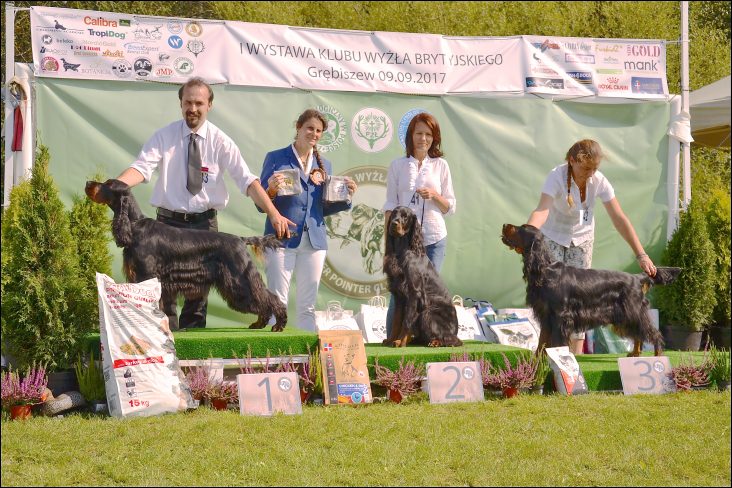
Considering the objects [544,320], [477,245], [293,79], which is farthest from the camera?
[477,245]

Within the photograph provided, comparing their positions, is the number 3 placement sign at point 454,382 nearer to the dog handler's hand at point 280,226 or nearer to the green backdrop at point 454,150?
the dog handler's hand at point 280,226

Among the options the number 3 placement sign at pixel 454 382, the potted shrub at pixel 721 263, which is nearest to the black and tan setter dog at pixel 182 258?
the number 3 placement sign at pixel 454 382

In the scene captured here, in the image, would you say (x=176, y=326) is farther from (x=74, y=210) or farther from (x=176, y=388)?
(x=74, y=210)

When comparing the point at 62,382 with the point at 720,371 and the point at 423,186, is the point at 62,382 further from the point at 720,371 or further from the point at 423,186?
the point at 720,371

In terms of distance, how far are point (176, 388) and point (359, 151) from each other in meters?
3.27

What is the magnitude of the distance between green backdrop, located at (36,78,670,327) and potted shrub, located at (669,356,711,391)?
2.40 m

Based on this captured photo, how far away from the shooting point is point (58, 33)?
596cm

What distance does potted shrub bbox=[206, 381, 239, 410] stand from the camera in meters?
4.12

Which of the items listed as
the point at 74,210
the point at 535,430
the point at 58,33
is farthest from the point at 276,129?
the point at 535,430

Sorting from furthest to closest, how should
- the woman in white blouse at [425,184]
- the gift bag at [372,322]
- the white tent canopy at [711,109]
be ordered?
1. the white tent canopy at [711,109]
2. the gift bag at [372,322]
3. the woman in white blouse at [425,184]

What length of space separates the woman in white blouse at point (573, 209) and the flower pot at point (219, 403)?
2.19 m

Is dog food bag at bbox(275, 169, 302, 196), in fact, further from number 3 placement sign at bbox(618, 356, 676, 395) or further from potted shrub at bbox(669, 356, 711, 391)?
potted shrub at bbox(669, 356, 711, 391)

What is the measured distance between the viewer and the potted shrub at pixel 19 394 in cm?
387

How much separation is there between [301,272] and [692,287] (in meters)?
3.56
